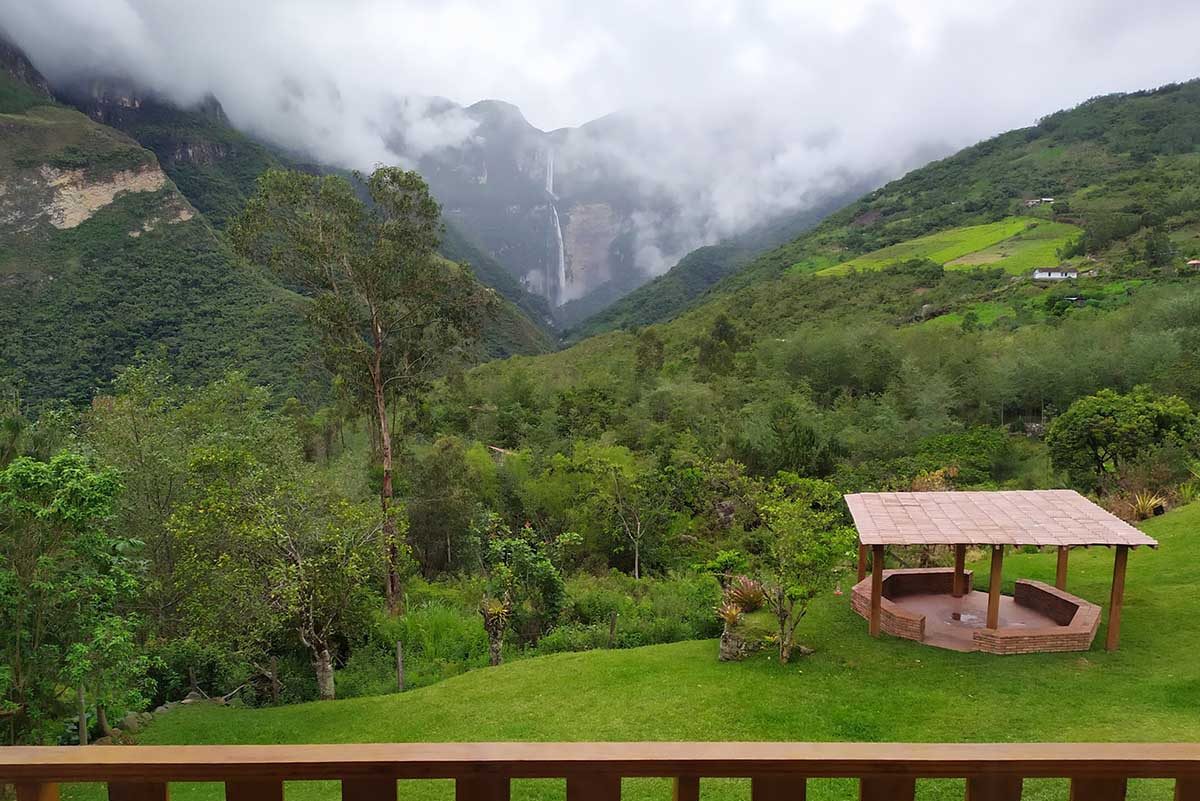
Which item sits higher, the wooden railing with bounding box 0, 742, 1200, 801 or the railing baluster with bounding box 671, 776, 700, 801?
the wooden railing with bounding box 0, 742, 1200, 801

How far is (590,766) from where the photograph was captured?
113 cm

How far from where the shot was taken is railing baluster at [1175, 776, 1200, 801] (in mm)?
1195

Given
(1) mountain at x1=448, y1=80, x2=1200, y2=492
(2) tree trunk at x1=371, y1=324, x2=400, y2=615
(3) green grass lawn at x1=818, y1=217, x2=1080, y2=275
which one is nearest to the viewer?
(2) tree trunk at x1=371, y1=324, x2=400, y2=615

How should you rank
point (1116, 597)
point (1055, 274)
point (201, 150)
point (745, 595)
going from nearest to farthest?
point (1116, 597), point (745, 595), point (1055, 274), point (201, 150)

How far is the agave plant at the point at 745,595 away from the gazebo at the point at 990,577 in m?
1.37

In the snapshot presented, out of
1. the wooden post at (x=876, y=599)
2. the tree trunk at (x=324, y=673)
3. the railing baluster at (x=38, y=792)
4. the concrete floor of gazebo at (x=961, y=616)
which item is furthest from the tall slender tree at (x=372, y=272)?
the railing baluster at (x=38, y=792)

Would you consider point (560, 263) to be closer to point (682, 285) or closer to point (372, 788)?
point (682, 285)

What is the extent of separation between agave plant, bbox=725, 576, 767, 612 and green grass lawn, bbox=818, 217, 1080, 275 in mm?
44084

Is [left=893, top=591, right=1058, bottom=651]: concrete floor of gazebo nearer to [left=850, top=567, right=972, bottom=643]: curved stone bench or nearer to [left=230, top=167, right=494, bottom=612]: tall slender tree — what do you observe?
[left=850, top=567, right=972, bottom=643]: curved stone bench

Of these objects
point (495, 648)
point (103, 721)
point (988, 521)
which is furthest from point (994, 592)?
point (103, 721)

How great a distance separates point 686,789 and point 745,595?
31.3ft

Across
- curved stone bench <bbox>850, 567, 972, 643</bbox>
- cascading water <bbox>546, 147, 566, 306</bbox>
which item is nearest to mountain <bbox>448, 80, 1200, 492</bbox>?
curved stone bench <bbox>850, 567, 972, 643</bbox>

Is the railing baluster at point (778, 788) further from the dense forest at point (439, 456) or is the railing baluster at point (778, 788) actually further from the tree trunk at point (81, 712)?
the tree trunk at point (81, 712)

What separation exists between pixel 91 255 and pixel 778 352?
44.4 metres
